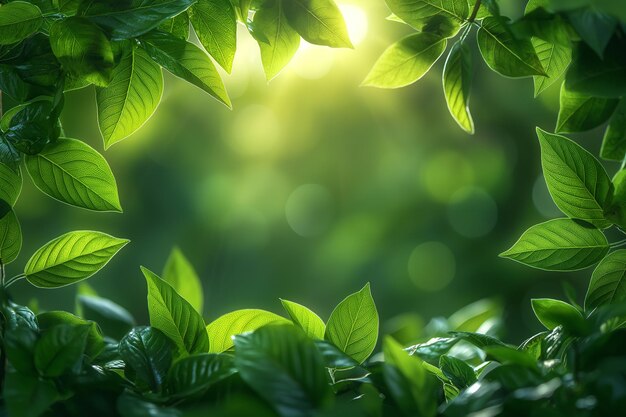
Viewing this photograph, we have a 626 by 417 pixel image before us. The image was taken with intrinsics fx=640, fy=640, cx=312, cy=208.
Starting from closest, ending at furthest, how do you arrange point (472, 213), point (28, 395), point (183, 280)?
point (28, 395) → point (183, 280) → point (472, 213)

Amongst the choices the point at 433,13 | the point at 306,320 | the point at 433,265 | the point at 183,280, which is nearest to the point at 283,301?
the point at 306,320

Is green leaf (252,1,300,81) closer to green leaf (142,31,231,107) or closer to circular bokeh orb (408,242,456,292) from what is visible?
green leaf (142,31,231,107)

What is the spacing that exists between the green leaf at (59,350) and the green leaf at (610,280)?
0.34 meters

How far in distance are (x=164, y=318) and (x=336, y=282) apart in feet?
9.95

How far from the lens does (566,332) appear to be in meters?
0.42

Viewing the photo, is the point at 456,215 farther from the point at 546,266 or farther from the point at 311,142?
the point at 546,266

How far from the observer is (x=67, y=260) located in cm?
46

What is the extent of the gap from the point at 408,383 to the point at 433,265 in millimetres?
3384

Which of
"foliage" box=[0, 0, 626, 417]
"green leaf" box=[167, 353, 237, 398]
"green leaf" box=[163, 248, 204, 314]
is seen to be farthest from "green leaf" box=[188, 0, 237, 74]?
"green leaf" box=[163, 248, 204, 314]

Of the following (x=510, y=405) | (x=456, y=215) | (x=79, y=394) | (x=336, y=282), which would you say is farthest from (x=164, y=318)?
(x=456, y=215)

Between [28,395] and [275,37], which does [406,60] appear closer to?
[275,37]

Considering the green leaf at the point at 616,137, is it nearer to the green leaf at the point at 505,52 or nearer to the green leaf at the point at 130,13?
the green leaf at the point at 505,52

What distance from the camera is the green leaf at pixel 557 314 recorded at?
0.39 meters

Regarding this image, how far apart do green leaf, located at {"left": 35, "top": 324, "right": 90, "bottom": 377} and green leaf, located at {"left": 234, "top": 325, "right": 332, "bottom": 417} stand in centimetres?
9
